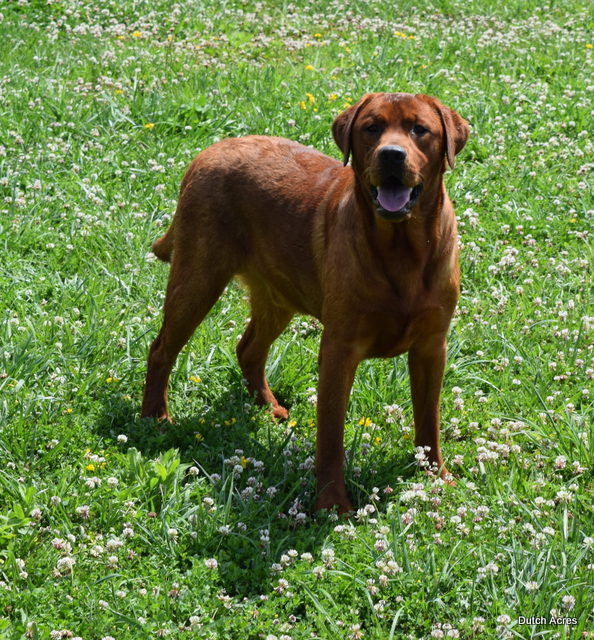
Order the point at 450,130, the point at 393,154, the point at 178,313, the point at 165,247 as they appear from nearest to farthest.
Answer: the point at 393,154 < the point at 450,130 < the point at 178,313 < the point at 165,247

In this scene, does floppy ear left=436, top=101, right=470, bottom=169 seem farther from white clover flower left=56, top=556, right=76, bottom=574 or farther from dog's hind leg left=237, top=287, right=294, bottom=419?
white clover flower left=56, top=556, right=76, bottom=574

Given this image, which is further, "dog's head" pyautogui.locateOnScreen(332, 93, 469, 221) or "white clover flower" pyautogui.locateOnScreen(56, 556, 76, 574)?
"dog's head" pyautogui.locateOnScreen(332, 93, 469, 221)

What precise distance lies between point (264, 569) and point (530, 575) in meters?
1.05

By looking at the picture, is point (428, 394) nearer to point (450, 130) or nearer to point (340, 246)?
point (340, 246)

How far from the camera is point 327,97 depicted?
8.82 m

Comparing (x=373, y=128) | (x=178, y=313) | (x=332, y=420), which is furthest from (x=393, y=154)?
(x=178, y=313)

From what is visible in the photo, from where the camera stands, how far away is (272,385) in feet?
19.1

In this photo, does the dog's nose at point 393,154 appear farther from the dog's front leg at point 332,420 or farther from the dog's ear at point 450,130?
the dog's front leg at point 332,420

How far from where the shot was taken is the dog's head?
434cm

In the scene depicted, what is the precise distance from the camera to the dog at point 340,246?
4523 mm

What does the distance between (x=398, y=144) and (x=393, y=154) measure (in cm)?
8

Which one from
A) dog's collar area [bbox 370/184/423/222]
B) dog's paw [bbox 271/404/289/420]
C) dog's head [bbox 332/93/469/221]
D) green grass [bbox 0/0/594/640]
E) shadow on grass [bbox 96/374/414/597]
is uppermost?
dog's head [bbox 332/93/469/221]

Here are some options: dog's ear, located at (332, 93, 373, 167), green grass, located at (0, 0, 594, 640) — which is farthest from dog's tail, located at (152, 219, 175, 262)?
dog's ear, located at (332, 93, 373, 167)

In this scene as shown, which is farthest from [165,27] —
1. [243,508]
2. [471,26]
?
[243,508]
